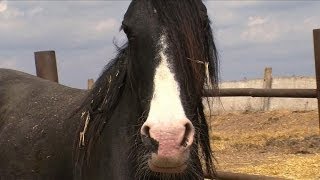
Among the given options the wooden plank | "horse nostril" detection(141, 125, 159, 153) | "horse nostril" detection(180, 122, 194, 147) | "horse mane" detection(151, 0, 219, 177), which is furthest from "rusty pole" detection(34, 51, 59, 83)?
"horse nostril" detection(180, 122, 194, 147)

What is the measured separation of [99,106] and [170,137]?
3.27 ft

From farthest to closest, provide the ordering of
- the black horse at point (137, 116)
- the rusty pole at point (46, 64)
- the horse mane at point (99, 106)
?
the rusty pole at point (46, 64) < the horse mane at point (99, 106) < the black horse at point (137, 116)

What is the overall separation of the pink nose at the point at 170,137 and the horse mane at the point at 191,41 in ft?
1.10

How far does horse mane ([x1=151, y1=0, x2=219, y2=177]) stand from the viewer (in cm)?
261

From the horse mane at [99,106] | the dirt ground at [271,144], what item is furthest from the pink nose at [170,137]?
the dirt ground at [271,144]

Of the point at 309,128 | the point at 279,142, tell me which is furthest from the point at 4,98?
the point at 309,128

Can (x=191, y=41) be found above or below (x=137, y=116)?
above

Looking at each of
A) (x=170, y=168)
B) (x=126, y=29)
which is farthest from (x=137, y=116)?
(x=170, y=168)

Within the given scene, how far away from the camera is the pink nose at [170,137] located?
2.24m

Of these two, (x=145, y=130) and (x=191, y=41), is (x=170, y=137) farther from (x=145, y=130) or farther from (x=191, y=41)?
(x=191, y=41)

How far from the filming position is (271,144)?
1034 cm

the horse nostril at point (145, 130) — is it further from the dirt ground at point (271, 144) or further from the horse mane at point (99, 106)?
the dirt ground at point (271, 144)

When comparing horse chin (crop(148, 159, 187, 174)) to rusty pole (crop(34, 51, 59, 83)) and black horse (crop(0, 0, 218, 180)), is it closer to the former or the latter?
black horse (crop(0, 0, 218, 180))

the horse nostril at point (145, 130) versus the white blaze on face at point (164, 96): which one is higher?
the white blaze on face at point (164, 96)
